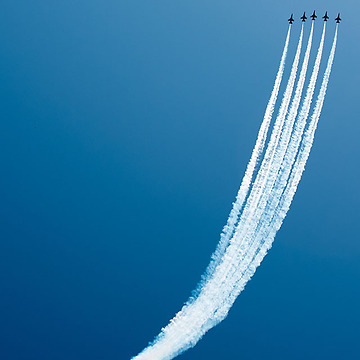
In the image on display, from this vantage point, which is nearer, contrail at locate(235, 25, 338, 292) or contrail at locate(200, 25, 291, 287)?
contrail at locate(235, 25, 338, 292)

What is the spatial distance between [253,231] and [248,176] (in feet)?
2.84

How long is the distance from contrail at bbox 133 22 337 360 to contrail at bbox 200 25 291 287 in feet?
0.27

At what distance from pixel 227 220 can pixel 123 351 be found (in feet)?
7.90

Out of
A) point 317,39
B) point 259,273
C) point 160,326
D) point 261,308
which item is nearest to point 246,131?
point 317,39

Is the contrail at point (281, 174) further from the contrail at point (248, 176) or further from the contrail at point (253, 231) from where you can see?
the contrail at point (248, 176)

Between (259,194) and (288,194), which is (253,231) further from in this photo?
(288,194)

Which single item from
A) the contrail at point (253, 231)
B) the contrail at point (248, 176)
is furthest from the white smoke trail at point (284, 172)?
the contrail at point (248, 176)

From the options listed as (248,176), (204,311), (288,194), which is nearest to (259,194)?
(288,194)

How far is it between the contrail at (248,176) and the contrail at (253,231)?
83mm

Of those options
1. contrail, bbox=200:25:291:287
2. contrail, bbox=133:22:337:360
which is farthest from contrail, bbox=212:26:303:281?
contrail, bbox=200:25:291:287

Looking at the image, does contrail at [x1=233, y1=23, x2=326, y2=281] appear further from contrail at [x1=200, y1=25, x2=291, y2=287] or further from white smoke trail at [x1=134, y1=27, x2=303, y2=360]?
contrail at [x1=200, y1=25, x2=291, y2=287]

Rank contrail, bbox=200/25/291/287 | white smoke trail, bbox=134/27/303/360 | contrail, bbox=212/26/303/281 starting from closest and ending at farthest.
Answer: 1. contrail, bbox=212/26/303/281
2. white smoke trail, bbox=134/27/303/360
3. contrail, bbox=200/25/291/287

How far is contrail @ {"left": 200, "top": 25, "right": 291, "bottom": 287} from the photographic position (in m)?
5.96

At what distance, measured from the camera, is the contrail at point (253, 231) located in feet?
18.2
